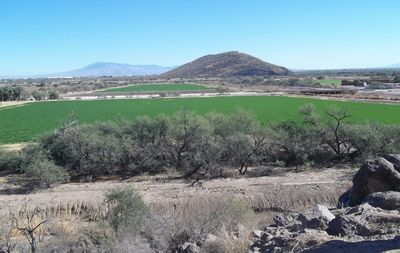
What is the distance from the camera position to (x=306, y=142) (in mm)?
39031

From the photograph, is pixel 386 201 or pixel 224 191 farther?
pixel 224 191

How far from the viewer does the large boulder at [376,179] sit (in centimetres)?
1817

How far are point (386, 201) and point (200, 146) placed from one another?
2301 cm

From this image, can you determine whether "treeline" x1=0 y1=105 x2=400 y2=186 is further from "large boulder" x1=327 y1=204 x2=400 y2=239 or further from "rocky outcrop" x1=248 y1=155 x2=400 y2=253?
"large boulder" x1=327 y1=204 x2=400 y2=239

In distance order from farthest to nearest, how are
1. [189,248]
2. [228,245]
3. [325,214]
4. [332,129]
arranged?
1. [332,129]
2. [325,214]
3. [189,248]
4. [228,245]

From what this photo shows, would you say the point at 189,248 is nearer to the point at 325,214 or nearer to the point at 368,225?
the point at 325,214

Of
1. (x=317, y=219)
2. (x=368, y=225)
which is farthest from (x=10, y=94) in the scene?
(x=368, y=225)

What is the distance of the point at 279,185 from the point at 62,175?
15799 millimetres

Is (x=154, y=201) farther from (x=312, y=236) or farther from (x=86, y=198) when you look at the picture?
(x=312, y=236)

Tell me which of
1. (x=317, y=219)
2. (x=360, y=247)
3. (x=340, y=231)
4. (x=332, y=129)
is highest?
(x=360, y=247)

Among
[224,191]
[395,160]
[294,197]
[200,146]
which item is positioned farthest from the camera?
[200,146]

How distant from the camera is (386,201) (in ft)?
50.7

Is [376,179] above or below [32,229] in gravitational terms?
above

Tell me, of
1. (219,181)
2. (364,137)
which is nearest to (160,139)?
(219,181)
